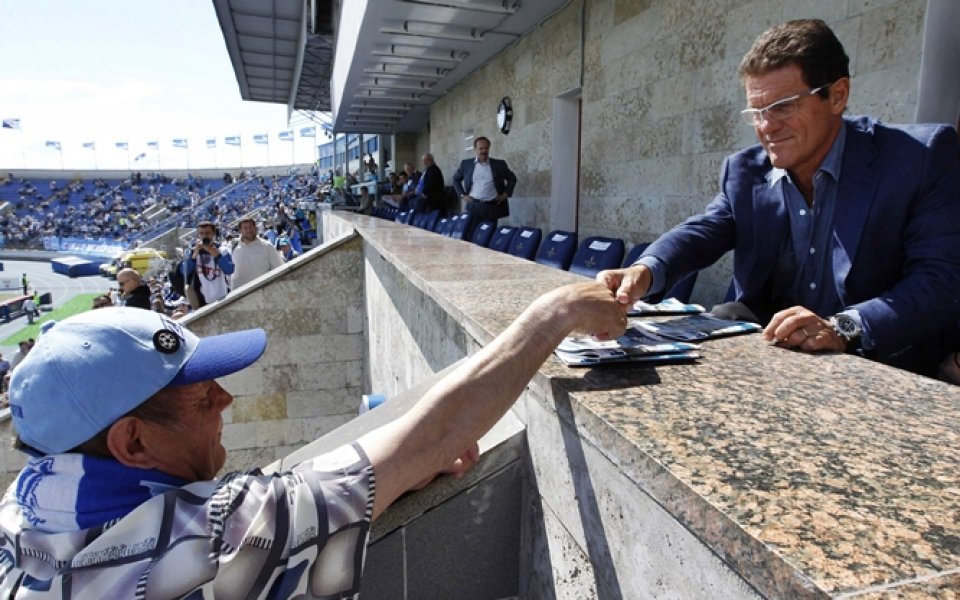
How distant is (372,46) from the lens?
9.52m

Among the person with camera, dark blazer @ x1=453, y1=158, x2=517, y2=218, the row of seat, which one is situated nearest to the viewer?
the row of seat

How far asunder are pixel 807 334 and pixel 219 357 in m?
1.61

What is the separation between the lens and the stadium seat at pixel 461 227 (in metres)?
8.27

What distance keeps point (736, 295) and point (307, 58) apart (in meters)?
20.6

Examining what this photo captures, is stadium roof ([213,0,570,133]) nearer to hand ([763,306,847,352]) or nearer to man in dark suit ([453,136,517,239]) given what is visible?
man in dark suit ([453,136,517,239])

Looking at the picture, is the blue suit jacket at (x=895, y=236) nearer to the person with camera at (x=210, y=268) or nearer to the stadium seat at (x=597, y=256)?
the stadium seat at (x=597, y=256)

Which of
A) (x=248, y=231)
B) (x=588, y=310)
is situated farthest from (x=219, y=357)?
(x=248, y=231)

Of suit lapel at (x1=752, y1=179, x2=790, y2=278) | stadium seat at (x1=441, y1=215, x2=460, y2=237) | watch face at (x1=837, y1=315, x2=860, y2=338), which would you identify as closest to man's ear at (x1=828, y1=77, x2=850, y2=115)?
suit lapel at (x1=752, y1=179, x2=790, y2=278)

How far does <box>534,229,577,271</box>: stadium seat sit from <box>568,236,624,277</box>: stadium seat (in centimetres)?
25

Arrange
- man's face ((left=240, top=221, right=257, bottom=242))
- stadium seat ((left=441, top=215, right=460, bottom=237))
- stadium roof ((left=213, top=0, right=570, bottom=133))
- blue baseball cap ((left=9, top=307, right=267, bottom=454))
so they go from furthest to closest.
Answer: man's face ((left=240, top=221, right=257, bottom=242)), stadium seat ((left=441, top=215, right=460, bottom=237)), stadium roof ((left=213, top=0, right=570, bottom=133)), blue baseball cap ((left=9, top=307, right=267, bottom=454))

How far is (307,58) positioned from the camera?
65.1ft

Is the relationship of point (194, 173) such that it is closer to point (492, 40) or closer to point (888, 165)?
point (492, 40)

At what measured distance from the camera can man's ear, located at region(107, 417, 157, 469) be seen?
1080 mm

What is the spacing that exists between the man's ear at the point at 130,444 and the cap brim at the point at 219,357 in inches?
4.2
